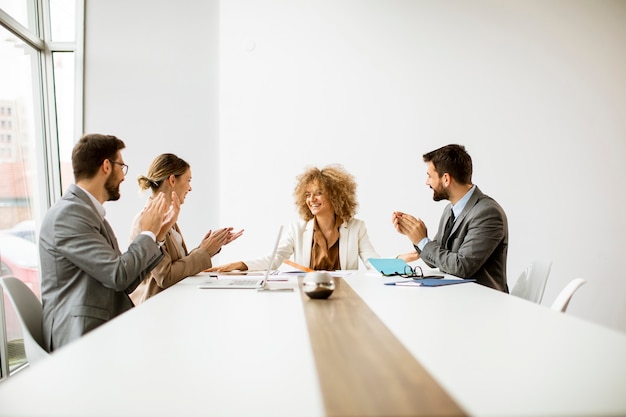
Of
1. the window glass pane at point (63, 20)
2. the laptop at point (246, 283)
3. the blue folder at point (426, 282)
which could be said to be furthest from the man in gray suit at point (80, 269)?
the window glass pane at point (63, 20)

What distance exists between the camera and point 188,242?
4.99 meters

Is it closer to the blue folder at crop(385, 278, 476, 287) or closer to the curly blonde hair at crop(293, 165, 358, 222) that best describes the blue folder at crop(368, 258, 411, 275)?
the blue folder at crop(385, 278, 476, 287)

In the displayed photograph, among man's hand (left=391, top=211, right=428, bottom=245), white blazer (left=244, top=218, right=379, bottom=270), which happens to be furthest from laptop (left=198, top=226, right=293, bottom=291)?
white blazer (left=244, top=218, right=379, bottom=270)

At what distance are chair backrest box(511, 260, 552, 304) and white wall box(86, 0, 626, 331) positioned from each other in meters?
1.97

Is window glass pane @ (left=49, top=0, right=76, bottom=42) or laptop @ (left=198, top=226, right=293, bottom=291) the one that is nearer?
laptop @ (left=198, top=226, right=293, bottom=291)

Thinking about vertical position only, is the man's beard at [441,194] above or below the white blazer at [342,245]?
above

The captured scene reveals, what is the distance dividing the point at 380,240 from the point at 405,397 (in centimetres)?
396

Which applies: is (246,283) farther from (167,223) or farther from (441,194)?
(441,194)

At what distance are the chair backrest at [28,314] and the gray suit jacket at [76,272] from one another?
0.04m

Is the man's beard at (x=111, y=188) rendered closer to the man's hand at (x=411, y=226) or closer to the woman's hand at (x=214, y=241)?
the woman's hand at (x=214, y=241)

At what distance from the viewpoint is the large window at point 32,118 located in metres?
3.78

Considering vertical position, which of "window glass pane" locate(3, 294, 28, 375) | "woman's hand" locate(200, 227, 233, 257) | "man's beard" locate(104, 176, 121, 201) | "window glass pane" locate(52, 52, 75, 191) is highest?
"window glass pane" locate(52, 52, 75, 191)

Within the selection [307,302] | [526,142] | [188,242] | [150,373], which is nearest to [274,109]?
[188,242]

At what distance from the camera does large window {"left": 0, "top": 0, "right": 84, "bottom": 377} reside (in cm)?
378
